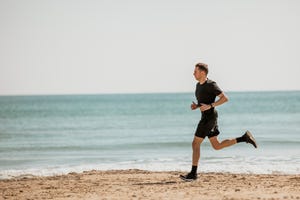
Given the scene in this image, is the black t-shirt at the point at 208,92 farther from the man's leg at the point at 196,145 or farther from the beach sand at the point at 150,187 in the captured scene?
the beach sand at the point at 150,187

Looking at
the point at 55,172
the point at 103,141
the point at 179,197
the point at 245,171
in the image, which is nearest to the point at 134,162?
the point at 55,172

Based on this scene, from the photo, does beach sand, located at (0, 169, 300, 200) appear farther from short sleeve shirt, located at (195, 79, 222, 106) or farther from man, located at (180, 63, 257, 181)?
short sleeve shirt, located at (195, 79, 222, 106)

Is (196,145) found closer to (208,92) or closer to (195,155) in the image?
(195,155)

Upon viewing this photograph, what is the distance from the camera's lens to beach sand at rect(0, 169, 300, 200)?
7.50 m

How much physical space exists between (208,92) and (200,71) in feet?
1.23

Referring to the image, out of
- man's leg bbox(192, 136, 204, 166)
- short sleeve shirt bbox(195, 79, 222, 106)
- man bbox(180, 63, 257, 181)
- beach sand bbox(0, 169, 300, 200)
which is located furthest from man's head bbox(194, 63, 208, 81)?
beach sand bbox(0, 169, 300, 200)

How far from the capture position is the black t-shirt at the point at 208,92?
8.19 meters

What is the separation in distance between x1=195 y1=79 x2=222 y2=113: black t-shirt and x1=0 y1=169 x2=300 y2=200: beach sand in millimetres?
1420

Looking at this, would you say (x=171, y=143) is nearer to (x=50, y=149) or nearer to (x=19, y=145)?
(x=50, y=149)

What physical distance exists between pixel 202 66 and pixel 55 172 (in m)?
5.40

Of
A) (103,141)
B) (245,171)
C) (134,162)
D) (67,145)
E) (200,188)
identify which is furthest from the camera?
(103,141)

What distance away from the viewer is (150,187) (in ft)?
27.1

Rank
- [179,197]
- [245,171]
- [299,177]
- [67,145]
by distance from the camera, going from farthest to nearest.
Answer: [67,145] → [245,171] → [299,177] → [179,197]

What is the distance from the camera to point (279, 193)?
24.6ft
